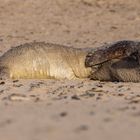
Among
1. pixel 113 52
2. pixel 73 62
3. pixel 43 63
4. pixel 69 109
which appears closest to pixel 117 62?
pixel 113 52

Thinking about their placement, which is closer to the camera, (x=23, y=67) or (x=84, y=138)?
(x=84, y=138)

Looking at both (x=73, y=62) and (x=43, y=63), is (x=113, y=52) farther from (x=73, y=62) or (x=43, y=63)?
(x=43, y=63)

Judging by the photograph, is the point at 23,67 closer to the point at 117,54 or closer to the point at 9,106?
the point at 117,54

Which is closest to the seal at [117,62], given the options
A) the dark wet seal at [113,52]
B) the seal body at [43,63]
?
the dark wet seal at [113,52]

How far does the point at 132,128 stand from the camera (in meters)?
4.34

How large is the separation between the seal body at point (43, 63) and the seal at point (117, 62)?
0.67 ft

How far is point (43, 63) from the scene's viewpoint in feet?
28.0

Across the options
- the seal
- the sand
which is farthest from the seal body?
the sand

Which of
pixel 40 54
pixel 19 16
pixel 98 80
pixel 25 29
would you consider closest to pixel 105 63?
pixel 98 80

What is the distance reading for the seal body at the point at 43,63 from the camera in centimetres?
841

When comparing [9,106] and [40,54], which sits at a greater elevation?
[40,54]

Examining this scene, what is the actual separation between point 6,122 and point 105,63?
13.4 feet

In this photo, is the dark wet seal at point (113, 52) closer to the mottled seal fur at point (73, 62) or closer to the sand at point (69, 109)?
the mottled seal fur at point (73, 62)

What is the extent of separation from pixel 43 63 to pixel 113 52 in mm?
1109
